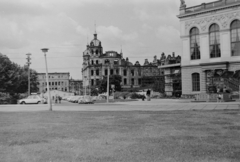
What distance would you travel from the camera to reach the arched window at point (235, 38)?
4997 centimetres

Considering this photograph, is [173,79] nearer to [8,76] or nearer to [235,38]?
[235,38]

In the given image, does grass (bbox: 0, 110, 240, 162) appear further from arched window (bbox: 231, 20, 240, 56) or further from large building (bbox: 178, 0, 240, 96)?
arched window (bbox: 231, 20, 240, 56)

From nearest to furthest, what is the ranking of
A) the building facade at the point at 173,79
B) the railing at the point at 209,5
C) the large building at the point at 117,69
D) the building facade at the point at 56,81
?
1. the railing at the point at 209,5
2. the building facade at the point at 173,79
3. the large building at the point at 117,69
4. the building facade at the point at 56,81

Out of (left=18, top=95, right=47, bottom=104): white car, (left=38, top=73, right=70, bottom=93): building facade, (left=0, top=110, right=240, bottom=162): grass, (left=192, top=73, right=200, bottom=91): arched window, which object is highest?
(left=38, top=73, right=70, bottom=93): building facade

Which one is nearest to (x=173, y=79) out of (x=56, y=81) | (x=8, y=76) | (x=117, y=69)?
(x=8, y=76)

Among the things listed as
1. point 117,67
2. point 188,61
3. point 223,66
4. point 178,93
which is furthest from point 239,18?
point 117,67

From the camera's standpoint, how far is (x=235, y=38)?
1981 inches

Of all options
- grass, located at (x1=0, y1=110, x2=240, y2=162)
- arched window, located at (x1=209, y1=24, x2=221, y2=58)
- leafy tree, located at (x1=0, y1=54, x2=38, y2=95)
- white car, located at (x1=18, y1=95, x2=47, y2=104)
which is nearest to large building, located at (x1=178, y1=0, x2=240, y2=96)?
arched window, located at (x1=209, y1=24, x2=221, y2=58)

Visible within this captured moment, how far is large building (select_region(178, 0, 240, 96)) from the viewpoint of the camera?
5034 cm

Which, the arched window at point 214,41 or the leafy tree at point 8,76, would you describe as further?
the leafy tree at point 8,76

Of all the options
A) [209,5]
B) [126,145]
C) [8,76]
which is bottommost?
[126,145]

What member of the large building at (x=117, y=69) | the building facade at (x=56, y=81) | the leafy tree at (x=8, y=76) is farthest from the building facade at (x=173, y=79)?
the building facade at (x=56, y=81)

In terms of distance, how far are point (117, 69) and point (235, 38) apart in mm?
96848

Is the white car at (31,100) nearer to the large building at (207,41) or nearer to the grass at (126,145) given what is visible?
the large building at (207,41)
